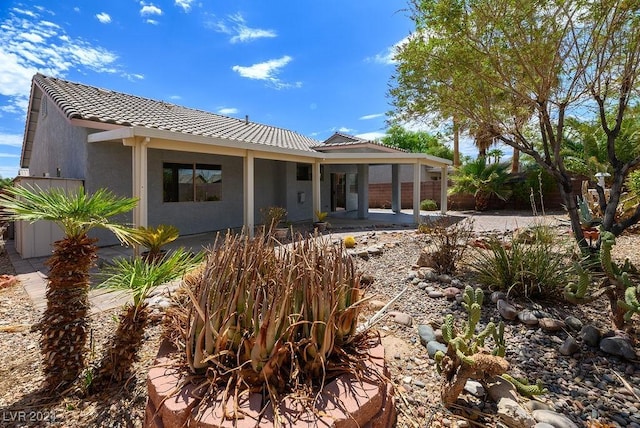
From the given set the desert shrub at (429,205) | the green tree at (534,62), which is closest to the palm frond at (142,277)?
the green tree at (534,62)

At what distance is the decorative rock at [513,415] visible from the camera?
224 centimetres

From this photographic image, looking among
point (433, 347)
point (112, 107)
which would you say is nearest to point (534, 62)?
point (433, 347)

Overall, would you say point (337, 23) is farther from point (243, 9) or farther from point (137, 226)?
point (137, 226)

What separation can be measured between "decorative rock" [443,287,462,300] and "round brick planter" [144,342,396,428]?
3.12m

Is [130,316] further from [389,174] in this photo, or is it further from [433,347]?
[389,174]

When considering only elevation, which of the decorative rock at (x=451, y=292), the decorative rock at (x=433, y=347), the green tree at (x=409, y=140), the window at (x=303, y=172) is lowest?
the decorative rock at (x=433, y=347)

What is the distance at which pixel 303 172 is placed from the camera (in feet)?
55.2

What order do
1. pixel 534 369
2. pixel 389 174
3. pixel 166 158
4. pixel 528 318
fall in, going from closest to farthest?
pixel 534 369, pixel 528 318, pixel 166 158, pixel 389 174

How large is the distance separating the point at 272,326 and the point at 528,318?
3.64 meters

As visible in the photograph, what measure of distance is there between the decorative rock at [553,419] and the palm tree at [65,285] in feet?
11.4

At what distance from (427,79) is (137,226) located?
7421mm

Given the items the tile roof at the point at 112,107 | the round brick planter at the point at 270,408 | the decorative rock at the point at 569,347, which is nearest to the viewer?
the round brick planter at the point at 270,408

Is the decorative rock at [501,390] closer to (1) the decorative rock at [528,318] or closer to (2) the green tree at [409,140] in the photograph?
(1) the decorative rock at [528,318]

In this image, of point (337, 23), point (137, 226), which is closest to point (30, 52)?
point (137, 226)
